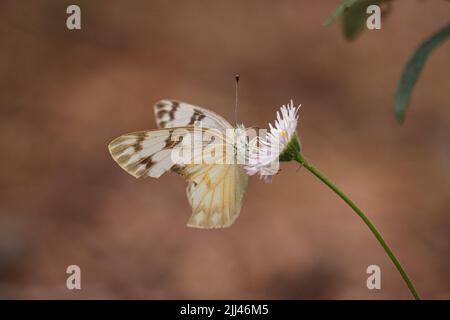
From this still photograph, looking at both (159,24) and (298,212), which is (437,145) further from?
(159,24)

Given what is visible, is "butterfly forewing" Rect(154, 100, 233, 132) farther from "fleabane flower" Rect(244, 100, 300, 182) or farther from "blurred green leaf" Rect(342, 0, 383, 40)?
"blurred green leaf" Rect(342, 0, 383, 40)

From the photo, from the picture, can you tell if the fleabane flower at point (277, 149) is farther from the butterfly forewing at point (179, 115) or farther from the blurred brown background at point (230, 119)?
the blurred brown background at point (230, 119)

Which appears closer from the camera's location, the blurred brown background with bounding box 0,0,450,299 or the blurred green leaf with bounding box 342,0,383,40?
the blurred green leaf with bounding box 342,0,383,40

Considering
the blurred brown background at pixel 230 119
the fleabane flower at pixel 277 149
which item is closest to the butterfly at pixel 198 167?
the fleabane flower at pixel 277 149

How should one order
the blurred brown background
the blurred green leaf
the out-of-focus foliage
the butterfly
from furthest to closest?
1. the blurred brown background
2. the butterfly
3. the blurred green leaf
4. the out-of-focus foliage

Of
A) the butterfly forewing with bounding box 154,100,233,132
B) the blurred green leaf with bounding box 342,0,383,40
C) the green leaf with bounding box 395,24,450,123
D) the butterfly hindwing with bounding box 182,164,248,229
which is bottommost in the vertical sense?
the butterfly hindwing with bounding box 182,164,248,229

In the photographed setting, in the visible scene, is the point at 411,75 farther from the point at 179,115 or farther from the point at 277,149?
the point at 179,115

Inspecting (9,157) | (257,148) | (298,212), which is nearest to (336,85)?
(298,212)

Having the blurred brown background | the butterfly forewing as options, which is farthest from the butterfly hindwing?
the blurred brown background
